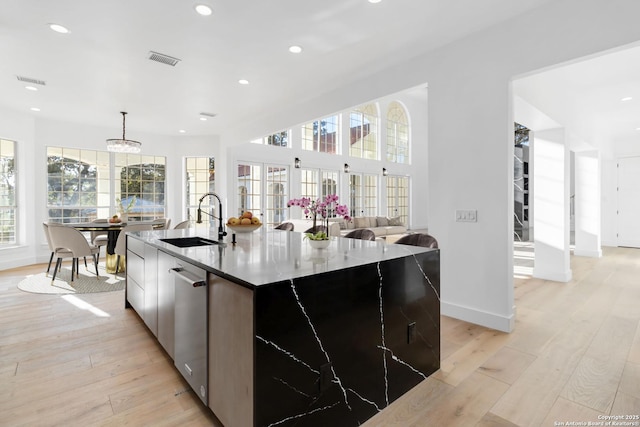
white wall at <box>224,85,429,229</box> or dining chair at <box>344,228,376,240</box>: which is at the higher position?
white wall at <box>224,85,429,229</box>

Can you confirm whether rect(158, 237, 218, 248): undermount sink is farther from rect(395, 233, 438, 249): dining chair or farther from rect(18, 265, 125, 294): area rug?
rect(18, 265, 125, 294): area rug

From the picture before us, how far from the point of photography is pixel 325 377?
1.47 m

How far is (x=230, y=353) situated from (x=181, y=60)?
3461 millimetres

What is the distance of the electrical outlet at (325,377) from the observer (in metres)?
1.46

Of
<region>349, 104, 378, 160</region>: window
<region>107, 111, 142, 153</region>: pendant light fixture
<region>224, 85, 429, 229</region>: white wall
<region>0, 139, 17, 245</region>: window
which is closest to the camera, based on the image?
<region>107, 111, 142, 153</region>: pendant light fixture

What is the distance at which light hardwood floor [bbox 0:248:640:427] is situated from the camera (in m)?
1.73

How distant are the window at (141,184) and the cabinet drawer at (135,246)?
451cm

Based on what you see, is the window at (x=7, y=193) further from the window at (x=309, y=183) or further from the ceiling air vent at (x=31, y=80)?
the window at (x=309, y=183)

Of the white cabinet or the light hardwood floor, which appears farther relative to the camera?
the white cabinet

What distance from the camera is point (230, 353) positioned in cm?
142

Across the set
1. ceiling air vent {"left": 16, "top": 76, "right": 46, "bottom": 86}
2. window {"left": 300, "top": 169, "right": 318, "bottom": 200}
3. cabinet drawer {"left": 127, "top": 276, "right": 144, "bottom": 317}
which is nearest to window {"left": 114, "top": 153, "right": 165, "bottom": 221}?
ceiling air vent {"left": 16, "top": 76, "right": 46, "bottom": 86}

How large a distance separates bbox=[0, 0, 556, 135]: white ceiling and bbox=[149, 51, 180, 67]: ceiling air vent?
0.22ft

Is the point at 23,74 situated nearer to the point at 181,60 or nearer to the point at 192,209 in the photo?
the point at 181,60

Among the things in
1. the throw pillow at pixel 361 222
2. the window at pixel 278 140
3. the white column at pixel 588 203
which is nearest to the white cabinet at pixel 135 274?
the window at pixel 278 140
